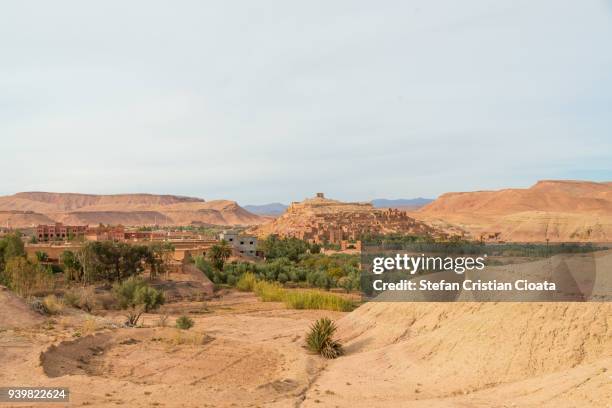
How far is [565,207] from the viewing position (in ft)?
394

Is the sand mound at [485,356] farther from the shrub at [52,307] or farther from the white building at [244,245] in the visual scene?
the white building at [244,245]

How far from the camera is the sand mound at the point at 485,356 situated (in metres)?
10.7

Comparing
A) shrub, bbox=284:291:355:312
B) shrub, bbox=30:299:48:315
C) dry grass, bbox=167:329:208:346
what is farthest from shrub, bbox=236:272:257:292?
dry grass, bbox=167:329:208:346

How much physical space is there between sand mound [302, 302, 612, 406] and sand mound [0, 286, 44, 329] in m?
10.5

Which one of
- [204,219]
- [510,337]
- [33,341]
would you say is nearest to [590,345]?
[510,337]

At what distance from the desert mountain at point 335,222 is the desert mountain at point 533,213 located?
10489 millimetres

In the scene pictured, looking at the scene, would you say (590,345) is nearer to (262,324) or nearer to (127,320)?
(262,324)

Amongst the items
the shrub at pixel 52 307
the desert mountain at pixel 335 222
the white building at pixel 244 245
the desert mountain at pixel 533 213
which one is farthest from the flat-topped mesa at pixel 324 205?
the shrub at pixel 52 307

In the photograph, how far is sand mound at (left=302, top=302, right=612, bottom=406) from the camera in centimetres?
1068

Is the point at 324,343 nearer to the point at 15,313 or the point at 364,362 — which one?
the point at 364,362

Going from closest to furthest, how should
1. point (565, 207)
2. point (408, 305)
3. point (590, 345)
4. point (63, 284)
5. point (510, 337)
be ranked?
1. point (590, 345)
2. point (510, 337)
3. point (408, 305)
4. point (63, 284)
5. point (565, 207)

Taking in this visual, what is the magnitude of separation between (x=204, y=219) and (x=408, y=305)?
507 feet

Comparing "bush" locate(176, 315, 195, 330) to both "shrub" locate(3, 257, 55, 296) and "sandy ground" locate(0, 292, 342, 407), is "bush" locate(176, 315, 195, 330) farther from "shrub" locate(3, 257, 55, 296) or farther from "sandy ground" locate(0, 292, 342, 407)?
"shrub" locate(3, 257, 55, 296)

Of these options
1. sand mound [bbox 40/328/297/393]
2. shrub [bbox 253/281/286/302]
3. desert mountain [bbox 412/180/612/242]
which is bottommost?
shrub [bbox 253/281/286/302]
